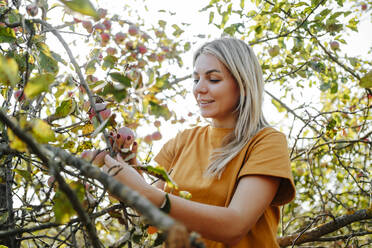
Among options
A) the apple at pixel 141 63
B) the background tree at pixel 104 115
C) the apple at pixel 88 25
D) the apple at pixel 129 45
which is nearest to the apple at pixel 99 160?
the background tree at pixel 104 115

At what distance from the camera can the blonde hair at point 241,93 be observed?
4.45 ft

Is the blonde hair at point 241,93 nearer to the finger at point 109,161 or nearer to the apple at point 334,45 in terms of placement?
the finger at point 109,161

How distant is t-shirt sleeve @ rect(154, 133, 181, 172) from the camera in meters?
1.58

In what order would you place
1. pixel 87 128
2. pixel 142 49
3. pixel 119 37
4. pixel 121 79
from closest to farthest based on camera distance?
1. pixel 121 79
2. pixel 87 128
3. pixel 142 49
4. pixel 119 37

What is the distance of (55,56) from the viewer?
3.19 ft

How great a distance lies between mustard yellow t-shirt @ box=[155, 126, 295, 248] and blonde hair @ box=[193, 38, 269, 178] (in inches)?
1.5

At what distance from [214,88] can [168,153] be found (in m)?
0.42

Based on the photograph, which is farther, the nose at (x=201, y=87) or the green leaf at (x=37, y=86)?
the nose at (x=201, y=87)

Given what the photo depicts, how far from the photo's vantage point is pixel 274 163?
3.87 ft

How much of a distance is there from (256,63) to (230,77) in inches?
7.0

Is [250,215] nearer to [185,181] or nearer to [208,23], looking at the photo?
[185,181]

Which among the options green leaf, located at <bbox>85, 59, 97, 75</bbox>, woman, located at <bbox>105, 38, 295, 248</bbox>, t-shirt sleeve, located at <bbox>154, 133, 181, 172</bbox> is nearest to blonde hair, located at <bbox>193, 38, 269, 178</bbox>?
woman, located at <bbox>105, 38, 295, 248</bbox>

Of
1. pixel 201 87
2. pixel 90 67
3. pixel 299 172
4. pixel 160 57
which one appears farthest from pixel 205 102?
pixel 299 172

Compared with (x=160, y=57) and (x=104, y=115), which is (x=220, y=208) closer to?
(x=104, y=115)
